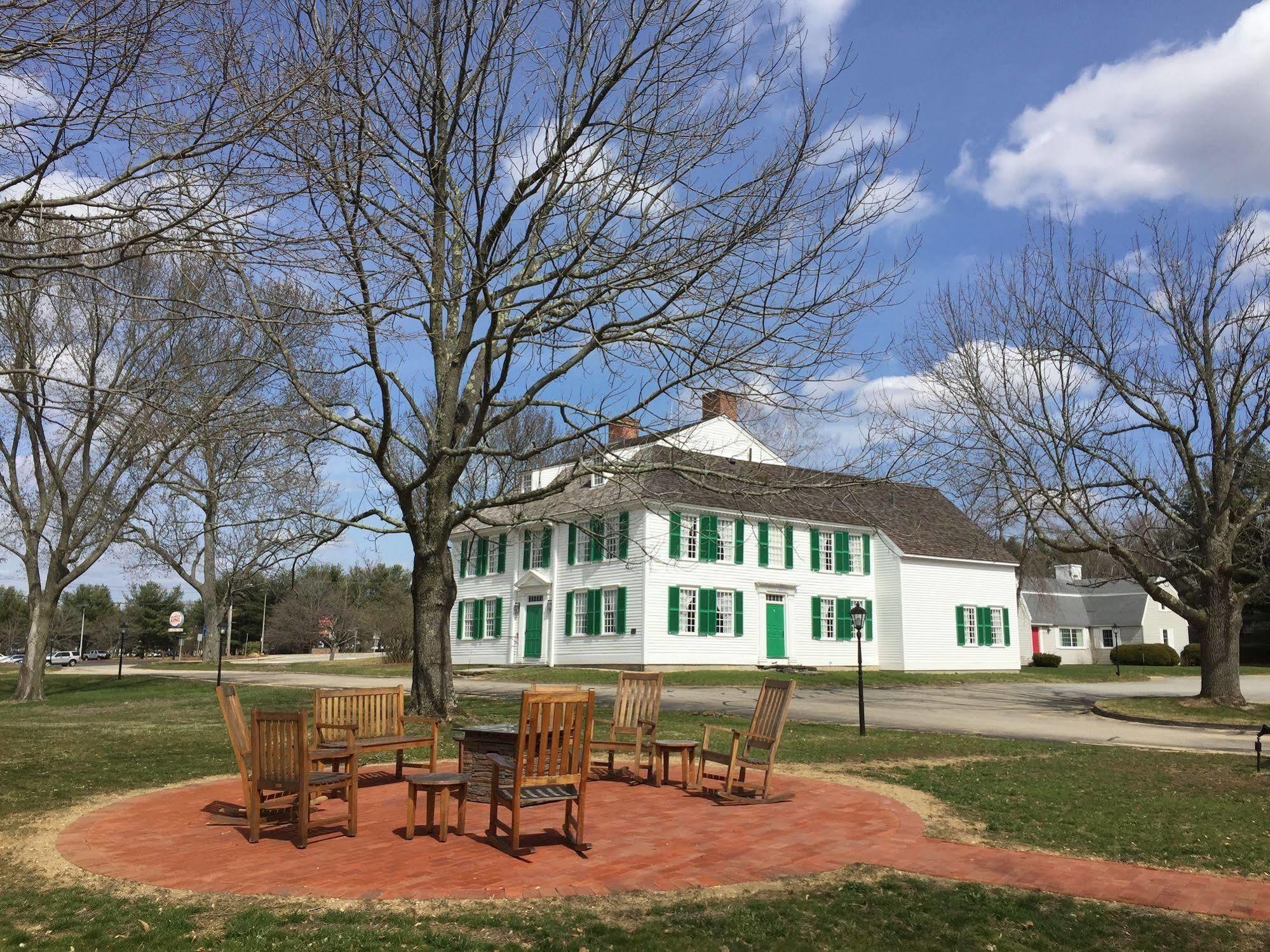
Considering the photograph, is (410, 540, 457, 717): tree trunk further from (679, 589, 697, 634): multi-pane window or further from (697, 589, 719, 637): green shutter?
(697, 589, 719, 637): green shutter

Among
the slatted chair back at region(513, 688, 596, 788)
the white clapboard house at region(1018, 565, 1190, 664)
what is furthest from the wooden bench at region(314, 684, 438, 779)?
the white clapboard house at region(1018, 565, 1190, 664)

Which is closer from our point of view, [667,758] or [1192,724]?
[667,758]

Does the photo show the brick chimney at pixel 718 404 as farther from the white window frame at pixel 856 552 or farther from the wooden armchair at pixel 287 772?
the white window frame at pixel 856 552

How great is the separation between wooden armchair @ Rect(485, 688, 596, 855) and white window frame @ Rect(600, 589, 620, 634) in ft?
80.2

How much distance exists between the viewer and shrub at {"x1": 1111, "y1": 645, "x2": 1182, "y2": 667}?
47.8m

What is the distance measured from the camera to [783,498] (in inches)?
495

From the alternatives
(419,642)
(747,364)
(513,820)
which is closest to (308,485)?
(419,642)

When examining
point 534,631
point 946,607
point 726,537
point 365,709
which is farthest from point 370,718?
point 946,607

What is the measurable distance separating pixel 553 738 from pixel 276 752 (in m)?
1.86

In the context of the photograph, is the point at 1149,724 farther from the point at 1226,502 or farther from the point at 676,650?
the point at 676,650

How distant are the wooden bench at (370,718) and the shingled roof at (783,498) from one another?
4733 millimetres

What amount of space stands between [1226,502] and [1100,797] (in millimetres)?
14765

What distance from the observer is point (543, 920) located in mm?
4621

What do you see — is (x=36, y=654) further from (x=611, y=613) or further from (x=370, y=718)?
(x=370, y=718)
